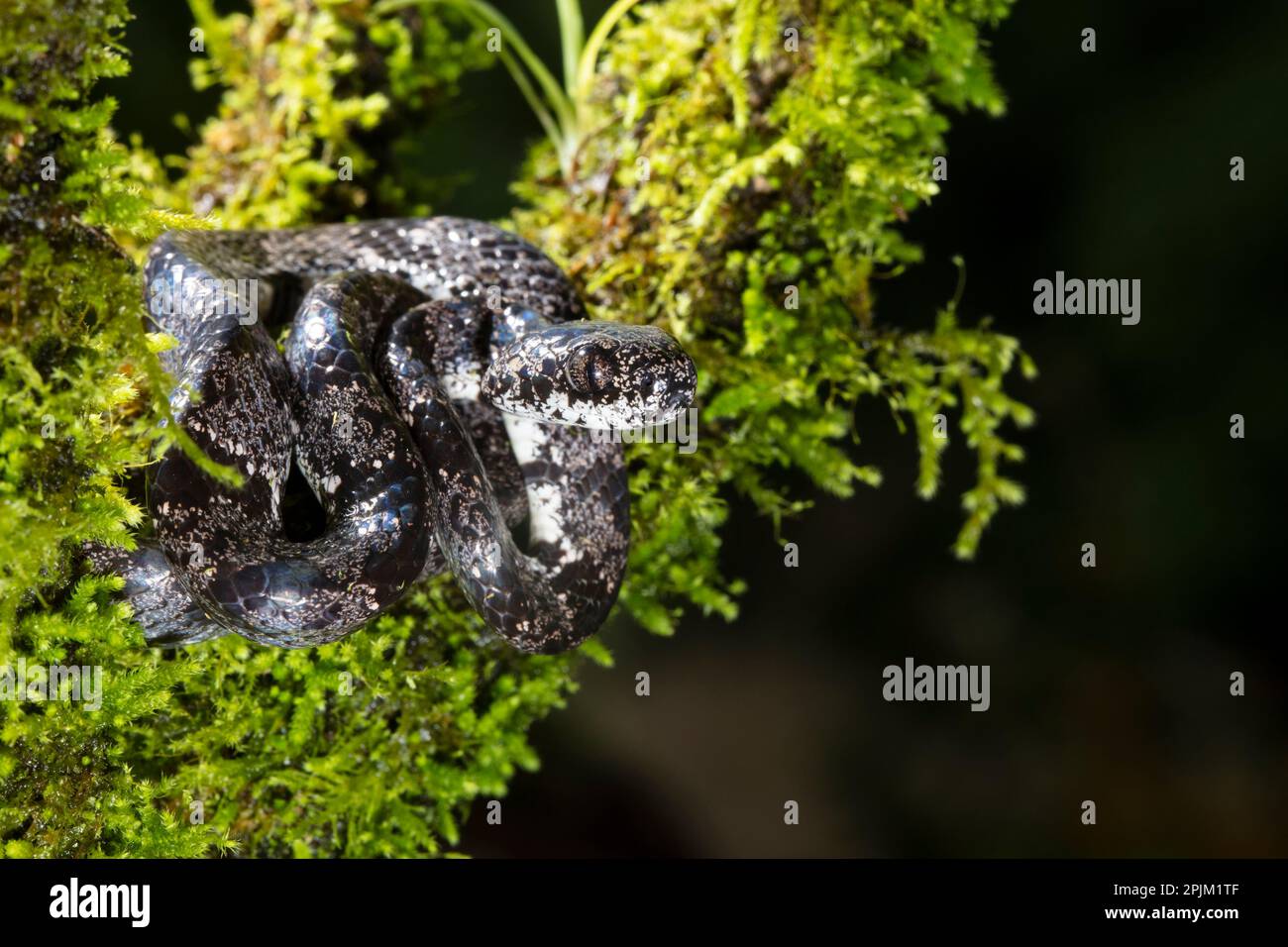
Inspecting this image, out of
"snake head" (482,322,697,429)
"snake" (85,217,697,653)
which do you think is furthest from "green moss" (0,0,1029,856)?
"snake head" (482,322,697,429)

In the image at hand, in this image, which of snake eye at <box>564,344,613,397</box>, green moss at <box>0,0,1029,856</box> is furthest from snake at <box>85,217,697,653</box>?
green moss at <box>0,0,1029,856</box>

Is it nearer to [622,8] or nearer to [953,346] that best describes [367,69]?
[622,8]

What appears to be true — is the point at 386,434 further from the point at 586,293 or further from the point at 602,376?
the point at 586,293

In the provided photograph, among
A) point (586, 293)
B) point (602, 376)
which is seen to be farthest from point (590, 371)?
point (586, 293)

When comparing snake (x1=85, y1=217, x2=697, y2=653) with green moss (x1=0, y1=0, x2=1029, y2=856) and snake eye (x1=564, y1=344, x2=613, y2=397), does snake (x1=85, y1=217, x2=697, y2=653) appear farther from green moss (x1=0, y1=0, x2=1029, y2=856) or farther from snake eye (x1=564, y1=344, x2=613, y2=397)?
green moss (x1=0, y1=0, x2=1029, y2=856)

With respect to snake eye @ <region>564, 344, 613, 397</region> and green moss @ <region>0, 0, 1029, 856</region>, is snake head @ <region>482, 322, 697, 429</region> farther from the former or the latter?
green moss @ <region>0, 0, 1029, 856</region>
